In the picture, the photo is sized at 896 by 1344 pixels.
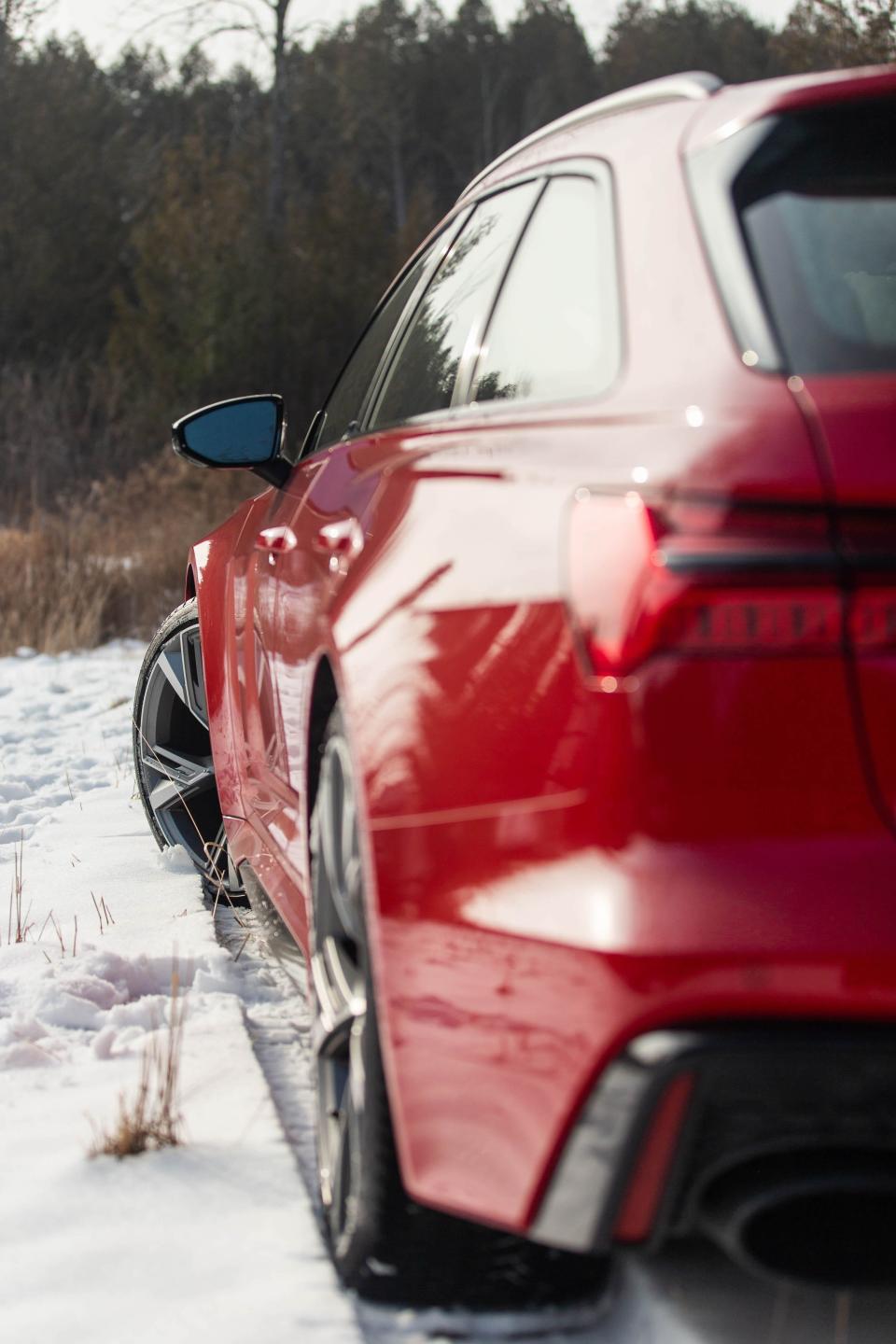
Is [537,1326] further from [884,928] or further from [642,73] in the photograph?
[642,73]

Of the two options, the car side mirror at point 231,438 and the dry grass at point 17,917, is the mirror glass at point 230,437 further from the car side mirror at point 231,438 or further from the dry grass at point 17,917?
the dry grass at point 17,917

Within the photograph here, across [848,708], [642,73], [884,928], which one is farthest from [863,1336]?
[642,73]

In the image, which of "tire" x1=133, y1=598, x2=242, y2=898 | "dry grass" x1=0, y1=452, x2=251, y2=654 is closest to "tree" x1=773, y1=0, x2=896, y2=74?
"dry grass" x1=0, y1=452, x2=251, y2=654

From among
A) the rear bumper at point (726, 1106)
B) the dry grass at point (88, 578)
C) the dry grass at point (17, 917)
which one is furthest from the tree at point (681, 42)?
the rear bumper at point (726, 1106)

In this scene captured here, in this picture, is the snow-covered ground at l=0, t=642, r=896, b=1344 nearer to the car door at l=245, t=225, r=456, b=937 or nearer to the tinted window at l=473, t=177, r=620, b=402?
the car door at l=245, t=225, r=456, b=937

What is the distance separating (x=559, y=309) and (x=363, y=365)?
1360 mm

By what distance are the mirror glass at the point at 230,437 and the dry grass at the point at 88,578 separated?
273 inches

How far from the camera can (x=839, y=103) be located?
1.78 m

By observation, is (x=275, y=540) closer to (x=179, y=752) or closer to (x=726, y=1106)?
(x=179, y=752)


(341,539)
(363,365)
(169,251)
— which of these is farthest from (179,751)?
(169,251)

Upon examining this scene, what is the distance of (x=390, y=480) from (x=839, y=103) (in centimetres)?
71

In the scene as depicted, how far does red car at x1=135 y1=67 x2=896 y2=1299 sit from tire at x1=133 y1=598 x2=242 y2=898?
6.89ft

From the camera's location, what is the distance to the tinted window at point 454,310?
236 centimetres

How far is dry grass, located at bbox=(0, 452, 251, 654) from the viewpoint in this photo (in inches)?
398
